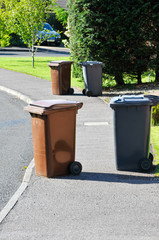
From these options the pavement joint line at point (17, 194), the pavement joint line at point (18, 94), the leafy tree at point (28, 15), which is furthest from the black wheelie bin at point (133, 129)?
the leafy tree at point (28, 15)

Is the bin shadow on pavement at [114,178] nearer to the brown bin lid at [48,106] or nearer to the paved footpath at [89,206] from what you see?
the paved footpath at [89,206]

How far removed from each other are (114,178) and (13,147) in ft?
10.0

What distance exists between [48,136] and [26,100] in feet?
28.3

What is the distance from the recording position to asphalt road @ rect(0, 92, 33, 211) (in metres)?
7.49

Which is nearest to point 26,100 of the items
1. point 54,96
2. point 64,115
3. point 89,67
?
point 54,96

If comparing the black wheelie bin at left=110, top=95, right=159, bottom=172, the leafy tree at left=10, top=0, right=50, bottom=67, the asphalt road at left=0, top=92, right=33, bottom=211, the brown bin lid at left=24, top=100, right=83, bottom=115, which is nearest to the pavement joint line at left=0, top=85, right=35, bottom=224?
the asphalt road at left=0, top=92, right=33, bottom=211

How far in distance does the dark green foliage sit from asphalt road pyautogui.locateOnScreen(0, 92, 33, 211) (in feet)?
10.8

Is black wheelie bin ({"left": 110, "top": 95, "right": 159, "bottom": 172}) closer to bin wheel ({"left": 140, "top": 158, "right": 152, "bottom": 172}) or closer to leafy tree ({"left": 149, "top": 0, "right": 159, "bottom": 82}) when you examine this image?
bin wheel ({"left": 140, "top": 158, "right": 152, "bottom": 172})

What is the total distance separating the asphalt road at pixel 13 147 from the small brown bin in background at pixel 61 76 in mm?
1331

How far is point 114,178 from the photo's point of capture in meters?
7.46

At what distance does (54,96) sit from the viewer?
16.0 meters

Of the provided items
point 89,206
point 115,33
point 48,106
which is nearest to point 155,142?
point 48,106

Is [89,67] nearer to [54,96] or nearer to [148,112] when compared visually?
[54,96]

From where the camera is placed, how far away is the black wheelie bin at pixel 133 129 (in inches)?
298
